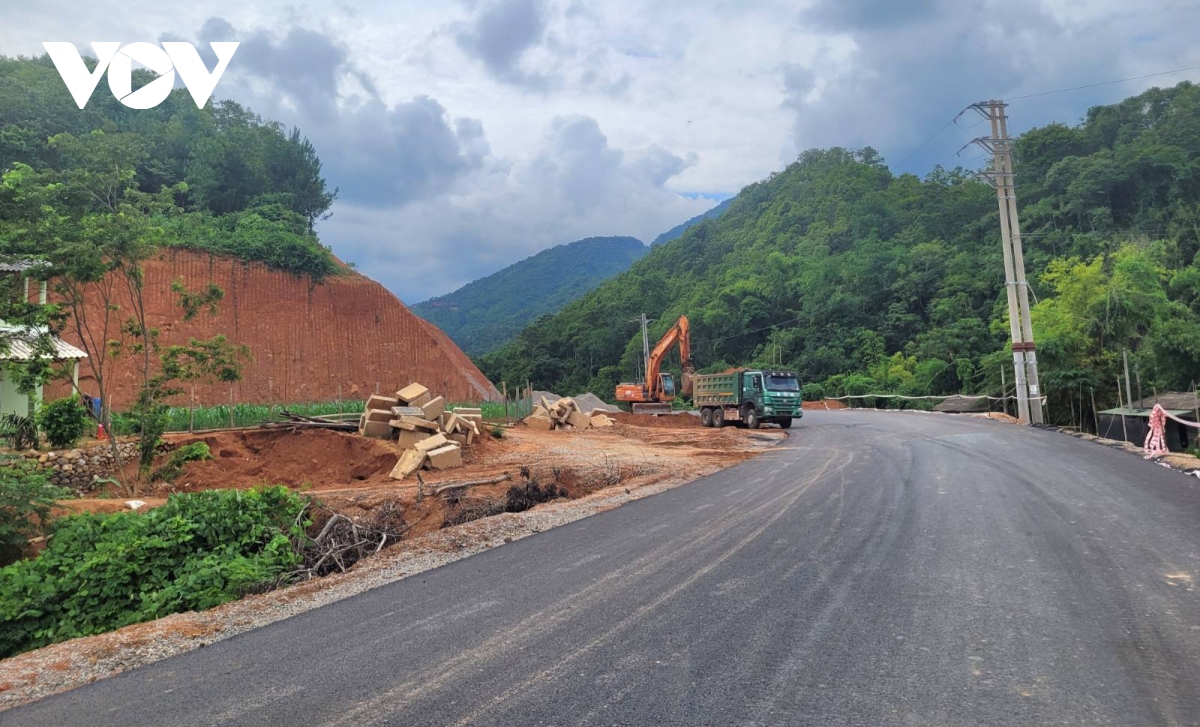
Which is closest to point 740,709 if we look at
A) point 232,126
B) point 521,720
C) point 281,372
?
point 521,720

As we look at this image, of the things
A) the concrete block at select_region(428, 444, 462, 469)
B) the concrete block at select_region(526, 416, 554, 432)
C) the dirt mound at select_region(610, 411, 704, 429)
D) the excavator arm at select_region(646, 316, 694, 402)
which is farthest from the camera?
the excavator arm at select_region(646, 316, 694, 402)

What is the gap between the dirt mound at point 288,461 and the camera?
16.0 m

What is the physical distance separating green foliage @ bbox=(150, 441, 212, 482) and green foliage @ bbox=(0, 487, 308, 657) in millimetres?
6231

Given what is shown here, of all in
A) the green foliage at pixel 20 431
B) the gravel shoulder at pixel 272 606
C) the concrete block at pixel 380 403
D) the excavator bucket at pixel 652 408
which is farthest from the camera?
the excavator bucket at pixel 652 408

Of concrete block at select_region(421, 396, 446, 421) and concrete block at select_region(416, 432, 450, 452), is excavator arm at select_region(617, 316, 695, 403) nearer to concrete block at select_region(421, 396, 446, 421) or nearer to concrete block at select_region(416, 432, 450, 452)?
concrete block at select_region(421, 396, 446, 421)

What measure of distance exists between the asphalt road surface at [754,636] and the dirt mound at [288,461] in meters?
9.66

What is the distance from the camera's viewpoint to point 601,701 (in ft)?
12.4

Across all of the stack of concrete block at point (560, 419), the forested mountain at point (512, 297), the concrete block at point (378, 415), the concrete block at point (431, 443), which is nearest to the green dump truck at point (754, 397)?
the stack of concrete block at point (560, 419)

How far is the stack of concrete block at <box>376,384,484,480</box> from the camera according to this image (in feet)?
52.3

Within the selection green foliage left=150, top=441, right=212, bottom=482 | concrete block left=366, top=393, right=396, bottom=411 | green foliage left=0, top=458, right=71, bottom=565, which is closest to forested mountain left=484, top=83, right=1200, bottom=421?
concrete block left=366, top=393, right=396, bottom=411

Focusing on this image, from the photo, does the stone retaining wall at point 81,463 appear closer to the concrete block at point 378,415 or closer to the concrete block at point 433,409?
the concrete block at point 378,415

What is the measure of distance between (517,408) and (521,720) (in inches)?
1027

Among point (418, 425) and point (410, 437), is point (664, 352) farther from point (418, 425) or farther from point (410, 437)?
point (410, 437)

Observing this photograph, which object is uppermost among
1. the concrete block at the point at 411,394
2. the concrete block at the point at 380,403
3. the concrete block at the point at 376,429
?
the concrete block at the point at 411,394
